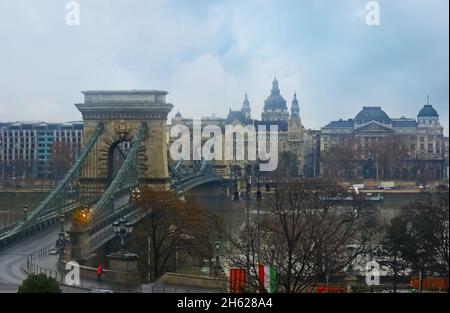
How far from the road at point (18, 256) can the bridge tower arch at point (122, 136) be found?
15.8 ft

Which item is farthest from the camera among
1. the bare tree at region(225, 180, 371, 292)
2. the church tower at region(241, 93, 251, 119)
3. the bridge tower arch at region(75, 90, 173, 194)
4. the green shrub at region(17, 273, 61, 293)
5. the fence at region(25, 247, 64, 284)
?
the bridge tower arch at region(75, 90, 173, 194)

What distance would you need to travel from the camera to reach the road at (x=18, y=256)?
5.90m

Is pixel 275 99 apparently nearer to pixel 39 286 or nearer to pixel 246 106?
pixel 246 106

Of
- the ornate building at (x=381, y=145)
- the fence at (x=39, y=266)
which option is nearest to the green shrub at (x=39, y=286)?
the fence at (x=39, y=266)

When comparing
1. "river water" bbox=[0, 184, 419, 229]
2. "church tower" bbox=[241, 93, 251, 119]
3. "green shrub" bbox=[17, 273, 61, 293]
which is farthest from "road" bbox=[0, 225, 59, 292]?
"river water" bbox=[0, 184, 419, 229]

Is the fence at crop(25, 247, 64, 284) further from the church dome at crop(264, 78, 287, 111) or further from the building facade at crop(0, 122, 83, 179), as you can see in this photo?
the building facade at crop(0, 122, 83, 179)

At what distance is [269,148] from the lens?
16.8m

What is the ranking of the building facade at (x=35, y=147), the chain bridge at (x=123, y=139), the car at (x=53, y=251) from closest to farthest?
the car at (x=53, y=251), the chain bridge at (x=123, y=139), the building facade at (x=35, y=147)

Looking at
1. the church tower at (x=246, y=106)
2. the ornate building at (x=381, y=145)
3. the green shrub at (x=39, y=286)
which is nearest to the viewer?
the green shrub at (x=39, y=286)

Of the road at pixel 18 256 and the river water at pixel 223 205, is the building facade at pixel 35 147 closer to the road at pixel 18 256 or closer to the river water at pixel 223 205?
the river water at pixel 223 205

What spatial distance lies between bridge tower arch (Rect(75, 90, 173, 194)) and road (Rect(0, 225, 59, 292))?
481cm

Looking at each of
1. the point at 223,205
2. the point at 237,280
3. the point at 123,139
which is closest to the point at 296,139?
the point at 223,205

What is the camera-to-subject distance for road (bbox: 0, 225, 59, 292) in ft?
19.4

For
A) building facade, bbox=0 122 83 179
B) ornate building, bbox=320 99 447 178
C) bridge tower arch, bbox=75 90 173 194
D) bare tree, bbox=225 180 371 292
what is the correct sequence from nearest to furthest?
1. bare tree, bbox=225 180 371 292
2. bridge tower arch, bbox=75 90 173 194
3. ornate building, bbox=320 99 447 178
4. building facade, bbox=0 122 83 179
